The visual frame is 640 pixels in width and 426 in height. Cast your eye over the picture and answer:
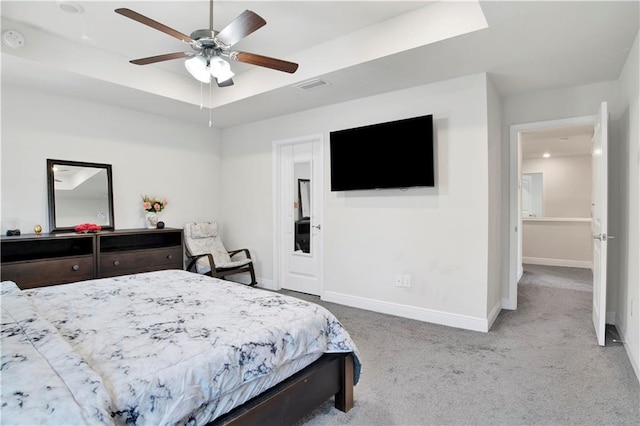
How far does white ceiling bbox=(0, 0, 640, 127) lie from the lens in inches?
95.5

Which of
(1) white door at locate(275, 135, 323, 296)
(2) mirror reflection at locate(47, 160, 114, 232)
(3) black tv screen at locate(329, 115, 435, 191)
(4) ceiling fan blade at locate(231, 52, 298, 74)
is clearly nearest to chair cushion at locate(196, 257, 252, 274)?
(1) white door at locate(275, 135, 323, 296)

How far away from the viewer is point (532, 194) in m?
7.61

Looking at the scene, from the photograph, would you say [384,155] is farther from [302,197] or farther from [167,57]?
[167,57]

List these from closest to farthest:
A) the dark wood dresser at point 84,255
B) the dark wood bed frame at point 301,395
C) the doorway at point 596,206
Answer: the dark wood bed frame at point 301,395
the doorway at point 596,206
the dark wood dresser at point 84,255

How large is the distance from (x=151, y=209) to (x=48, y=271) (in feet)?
4.39

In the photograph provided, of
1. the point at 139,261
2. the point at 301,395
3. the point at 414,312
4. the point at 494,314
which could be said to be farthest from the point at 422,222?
the point at 139,261

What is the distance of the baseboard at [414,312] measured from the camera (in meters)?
3.29

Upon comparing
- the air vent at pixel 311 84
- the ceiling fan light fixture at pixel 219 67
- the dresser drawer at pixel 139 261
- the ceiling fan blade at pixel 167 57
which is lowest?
the dresser drawer at pixel 139 261

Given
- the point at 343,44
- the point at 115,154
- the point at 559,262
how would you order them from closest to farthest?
the point at 343,44, the point at 115,154, the point at 559,262

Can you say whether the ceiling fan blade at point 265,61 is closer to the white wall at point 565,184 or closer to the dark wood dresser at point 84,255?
the dark wood dresser at point 84,255

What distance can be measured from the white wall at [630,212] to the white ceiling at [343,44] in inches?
10.9

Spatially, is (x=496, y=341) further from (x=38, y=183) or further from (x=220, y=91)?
(x=38, y=183)

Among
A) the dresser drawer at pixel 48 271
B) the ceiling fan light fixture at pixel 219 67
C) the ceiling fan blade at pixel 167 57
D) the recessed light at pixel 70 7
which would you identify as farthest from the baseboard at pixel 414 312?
the recessed light at pixel 70 7

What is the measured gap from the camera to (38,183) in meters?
3.68
